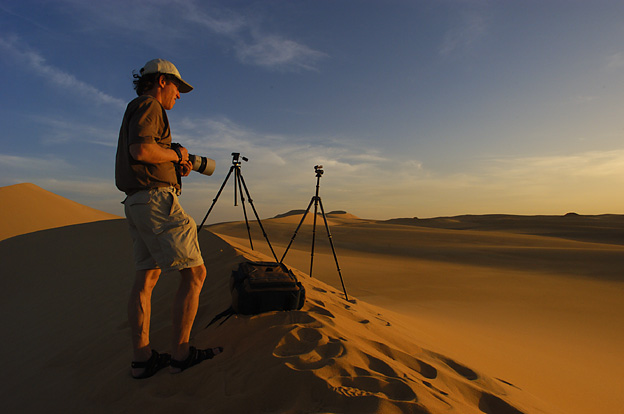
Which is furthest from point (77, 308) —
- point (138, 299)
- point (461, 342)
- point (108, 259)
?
point (461, 342)

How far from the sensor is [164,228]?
2316 millimetres

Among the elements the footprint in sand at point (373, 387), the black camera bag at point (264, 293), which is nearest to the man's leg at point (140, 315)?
the black camera bag at point (264, 293)

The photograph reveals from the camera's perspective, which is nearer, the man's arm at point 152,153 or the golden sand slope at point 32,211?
the man's arm at point 152,153

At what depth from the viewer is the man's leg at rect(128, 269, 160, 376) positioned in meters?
2.41

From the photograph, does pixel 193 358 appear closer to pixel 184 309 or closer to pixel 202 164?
pixel 184 309

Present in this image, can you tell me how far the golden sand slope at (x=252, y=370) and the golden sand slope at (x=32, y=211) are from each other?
19.0m

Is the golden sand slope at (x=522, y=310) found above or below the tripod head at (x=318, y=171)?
below

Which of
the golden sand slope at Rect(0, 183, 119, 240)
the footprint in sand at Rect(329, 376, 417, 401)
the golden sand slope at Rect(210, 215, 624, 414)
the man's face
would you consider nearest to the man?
the man's face

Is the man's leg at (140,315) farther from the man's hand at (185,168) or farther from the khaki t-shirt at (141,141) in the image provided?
the man's hand at (185,168)

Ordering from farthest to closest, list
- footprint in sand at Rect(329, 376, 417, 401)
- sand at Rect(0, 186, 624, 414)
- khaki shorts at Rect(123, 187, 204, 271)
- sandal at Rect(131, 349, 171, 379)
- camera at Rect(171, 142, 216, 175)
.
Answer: camera at Rect(171, 142, 216, 175), sandal at Rect(131, 349, 171, 379), khaki shorts at Rect(123, 187, 204, 271), sand at Rect(0, 186, 624, 414), footprint in sand at Rect(329, 376, 417, 401)

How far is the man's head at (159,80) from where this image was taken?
8.43 ft

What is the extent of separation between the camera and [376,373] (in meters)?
2.16

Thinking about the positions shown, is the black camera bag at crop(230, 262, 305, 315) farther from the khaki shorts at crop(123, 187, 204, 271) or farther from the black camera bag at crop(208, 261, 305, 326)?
the khaki shorts at crop(123, 187, 204, 271)

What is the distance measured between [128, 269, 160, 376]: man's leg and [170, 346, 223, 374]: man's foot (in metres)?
0.25
